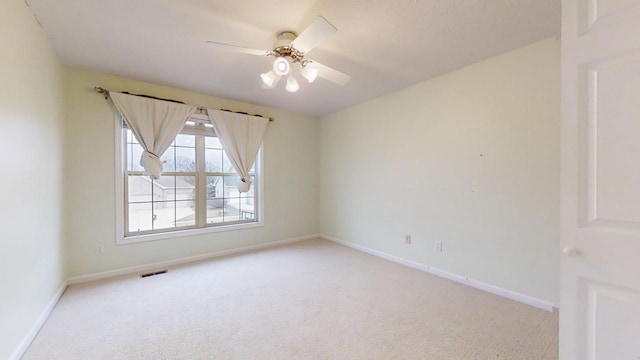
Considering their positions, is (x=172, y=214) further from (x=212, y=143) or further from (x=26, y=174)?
(x=26, y=174)

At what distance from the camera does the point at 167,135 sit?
3.31m

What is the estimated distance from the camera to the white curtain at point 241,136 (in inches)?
149

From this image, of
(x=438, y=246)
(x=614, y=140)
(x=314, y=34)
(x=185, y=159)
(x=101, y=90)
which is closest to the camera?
(x=614, y=140)

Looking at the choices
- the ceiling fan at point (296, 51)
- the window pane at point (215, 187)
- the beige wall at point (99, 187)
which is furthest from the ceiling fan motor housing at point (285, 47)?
the window pane at point (215, 187)

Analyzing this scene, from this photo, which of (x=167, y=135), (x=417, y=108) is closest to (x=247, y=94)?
(x=167, y=135)

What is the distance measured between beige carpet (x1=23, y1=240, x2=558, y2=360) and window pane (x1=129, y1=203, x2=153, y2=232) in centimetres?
66

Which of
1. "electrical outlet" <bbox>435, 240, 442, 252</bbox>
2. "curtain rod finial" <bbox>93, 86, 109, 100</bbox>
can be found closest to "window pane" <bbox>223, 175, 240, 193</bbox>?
"curtain rod finial" <bbox>93, 86, 109, 100</bbox>

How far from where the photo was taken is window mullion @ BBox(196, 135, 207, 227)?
3756 millimetres

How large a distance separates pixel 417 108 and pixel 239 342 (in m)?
3.16

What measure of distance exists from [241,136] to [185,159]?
86 cm

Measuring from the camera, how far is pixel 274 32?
216 cm

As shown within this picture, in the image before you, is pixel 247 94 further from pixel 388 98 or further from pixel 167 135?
pixel 388 98

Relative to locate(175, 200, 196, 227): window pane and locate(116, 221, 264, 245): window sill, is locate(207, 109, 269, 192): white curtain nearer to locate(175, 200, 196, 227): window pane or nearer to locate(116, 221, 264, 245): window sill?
locate(116, 221, 264, 245): window sill

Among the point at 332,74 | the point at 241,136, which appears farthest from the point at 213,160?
the point at 332,74
